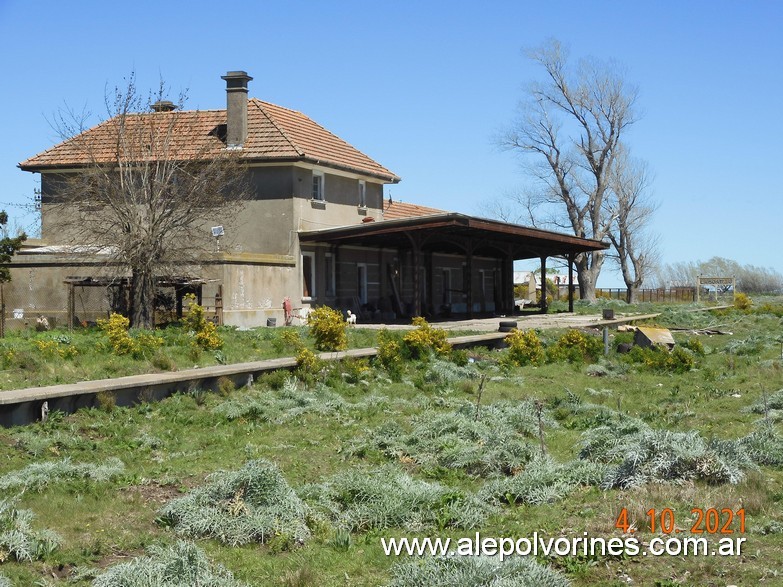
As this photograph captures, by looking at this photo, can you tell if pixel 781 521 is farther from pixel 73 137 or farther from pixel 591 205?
pixel 591 205

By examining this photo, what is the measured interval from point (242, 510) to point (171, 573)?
5.55ft

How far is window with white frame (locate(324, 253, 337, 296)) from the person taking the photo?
35.6 metres

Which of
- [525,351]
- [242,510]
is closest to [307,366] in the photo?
[525,351]

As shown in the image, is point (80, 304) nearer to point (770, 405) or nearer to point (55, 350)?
point (55, 350)

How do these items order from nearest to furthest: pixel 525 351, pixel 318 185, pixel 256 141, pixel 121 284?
pixel 525 351 < pixel 121 284 < pixel 256 141 < pixel 318 185

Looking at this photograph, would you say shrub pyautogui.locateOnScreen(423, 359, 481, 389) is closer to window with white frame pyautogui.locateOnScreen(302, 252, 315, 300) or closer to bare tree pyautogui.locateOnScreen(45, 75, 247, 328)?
bare tree pyautogui.locateOnScreen(45, 75, 247, 328)

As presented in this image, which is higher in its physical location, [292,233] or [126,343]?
[292,233]

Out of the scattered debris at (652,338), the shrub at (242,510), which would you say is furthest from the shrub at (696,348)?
the shrub at (242,510)

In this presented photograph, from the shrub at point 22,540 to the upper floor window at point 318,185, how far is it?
27.6 m

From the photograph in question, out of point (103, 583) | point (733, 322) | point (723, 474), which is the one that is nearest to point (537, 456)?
point (723, 474)

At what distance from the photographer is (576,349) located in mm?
22828

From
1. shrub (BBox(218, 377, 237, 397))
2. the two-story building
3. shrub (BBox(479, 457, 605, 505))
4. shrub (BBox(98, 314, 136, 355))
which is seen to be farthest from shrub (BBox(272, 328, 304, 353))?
shrub (BBox(479, 457, 605, 505))

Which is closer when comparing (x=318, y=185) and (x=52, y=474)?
(x=52, y=474)

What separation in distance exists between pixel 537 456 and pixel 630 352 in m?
12.7
